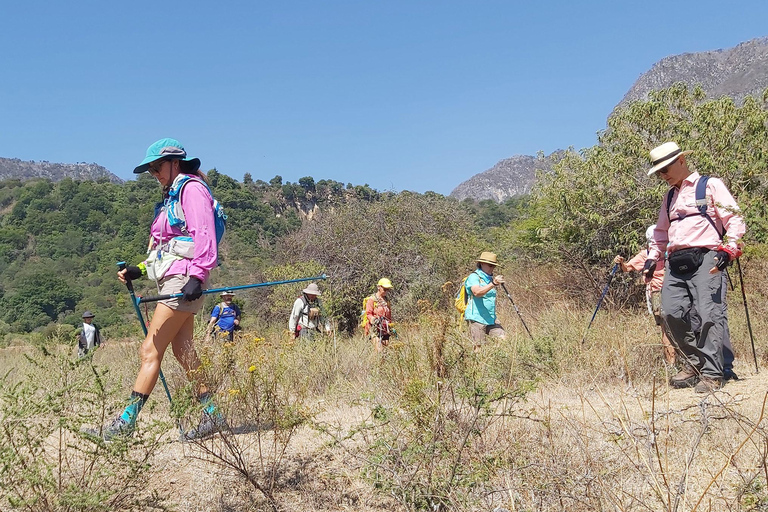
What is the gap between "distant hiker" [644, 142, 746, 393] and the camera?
4723 mm

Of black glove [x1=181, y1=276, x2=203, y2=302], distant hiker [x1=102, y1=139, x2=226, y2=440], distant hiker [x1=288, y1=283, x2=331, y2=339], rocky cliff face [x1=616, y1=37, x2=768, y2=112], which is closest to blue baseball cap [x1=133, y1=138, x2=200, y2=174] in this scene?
distant hiker [x1=102, y1=139, x2=226, y2=440]

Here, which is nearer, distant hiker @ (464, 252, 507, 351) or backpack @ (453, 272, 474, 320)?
distant hiker @ (464, 252, 507, 351)

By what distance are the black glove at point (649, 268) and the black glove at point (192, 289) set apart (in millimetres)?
4093

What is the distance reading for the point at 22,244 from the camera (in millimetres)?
71438

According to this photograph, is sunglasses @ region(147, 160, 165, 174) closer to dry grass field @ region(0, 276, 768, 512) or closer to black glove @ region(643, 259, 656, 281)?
dry grass field @ region(0, 276, 768, 512)

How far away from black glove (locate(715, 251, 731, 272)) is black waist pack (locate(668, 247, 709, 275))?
0.65ft

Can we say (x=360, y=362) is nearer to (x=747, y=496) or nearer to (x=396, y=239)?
(x=747, y=496)

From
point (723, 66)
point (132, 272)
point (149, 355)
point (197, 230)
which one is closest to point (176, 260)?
point (197, 230)

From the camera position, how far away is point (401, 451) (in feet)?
9.93

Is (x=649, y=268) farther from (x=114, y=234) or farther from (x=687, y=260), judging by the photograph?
(x=114, y=234)

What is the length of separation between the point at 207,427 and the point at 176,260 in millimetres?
1011

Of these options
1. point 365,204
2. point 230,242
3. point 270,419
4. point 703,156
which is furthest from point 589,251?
point 230,242

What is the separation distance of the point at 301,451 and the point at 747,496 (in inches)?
84.7

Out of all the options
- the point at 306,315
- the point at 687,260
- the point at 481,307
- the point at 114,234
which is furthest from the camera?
the point at 114,234
